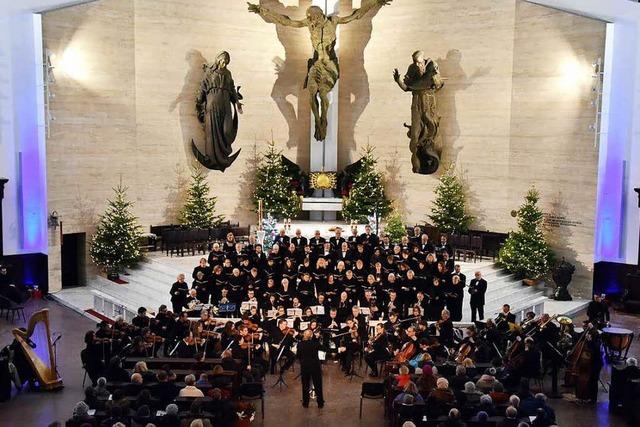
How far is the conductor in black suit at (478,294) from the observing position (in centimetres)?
1952

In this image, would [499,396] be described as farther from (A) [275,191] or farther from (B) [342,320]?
(A) [275,191]

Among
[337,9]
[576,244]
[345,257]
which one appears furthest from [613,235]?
[337,9]

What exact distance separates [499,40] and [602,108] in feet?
13.0

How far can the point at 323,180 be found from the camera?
27.2 meters

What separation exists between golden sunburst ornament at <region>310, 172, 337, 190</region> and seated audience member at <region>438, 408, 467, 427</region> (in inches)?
632

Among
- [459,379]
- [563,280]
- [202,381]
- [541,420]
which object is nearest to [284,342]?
[202,381]

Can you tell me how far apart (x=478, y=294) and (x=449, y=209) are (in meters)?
6.05

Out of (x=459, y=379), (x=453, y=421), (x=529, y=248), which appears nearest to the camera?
(x=453, y=421)

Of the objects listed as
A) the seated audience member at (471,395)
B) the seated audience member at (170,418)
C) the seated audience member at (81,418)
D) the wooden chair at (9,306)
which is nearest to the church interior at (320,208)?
the seated audience member at (471,395)

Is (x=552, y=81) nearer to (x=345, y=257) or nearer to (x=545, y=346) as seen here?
(x=345, y=257)

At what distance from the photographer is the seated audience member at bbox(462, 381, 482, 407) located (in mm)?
12734

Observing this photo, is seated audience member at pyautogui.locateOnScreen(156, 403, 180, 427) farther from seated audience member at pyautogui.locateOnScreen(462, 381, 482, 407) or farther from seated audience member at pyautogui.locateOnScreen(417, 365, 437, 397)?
seated audience member at pyautogui.locateOnScreen(462, 381, 482, 407)

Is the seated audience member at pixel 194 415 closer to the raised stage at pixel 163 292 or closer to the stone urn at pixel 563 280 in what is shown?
the raised stage at pixel 163 292

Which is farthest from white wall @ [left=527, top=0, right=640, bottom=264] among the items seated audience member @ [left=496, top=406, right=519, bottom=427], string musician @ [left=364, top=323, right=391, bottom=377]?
seated audience member @ [left=496, top=406, right=519, bottom=427]
